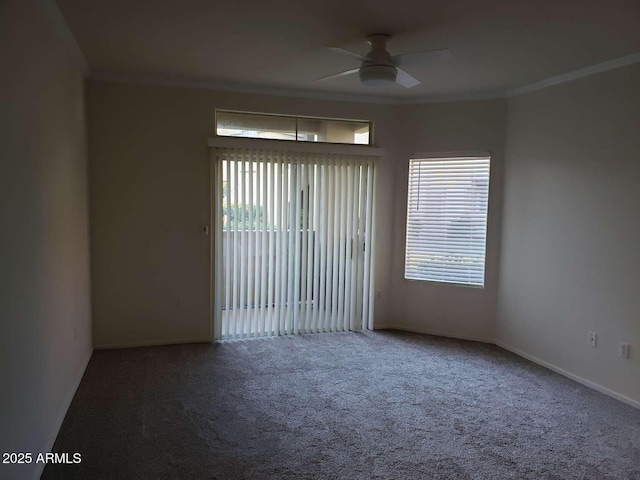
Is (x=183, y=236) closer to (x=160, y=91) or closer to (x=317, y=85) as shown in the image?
(x=160, y=91)

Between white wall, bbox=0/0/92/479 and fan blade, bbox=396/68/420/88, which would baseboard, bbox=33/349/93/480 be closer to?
white wall, bbox=0/0/92/479

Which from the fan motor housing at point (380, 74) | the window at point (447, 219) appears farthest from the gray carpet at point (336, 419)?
the fan motor housing at point (380, 74)

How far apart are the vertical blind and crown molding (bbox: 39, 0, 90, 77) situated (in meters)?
1.39

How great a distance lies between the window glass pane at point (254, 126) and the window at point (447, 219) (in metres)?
1.49

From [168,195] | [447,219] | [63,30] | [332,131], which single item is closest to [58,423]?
[168,195]

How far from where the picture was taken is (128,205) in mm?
4516

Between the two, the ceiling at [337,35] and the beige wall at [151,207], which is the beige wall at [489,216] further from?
the beige wall at [151,207]

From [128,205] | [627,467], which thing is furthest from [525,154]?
[128,205]

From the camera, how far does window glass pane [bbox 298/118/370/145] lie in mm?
5008

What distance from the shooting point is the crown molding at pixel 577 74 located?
3.53 m

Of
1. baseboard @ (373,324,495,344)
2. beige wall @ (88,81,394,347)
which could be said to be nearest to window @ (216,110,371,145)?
beige wall @ (88,81,394,347)

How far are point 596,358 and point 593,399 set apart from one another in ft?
1.23

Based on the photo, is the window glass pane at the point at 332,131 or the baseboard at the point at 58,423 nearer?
the baseboard at the point at 58,423

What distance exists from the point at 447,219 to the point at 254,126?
2.33 metres
